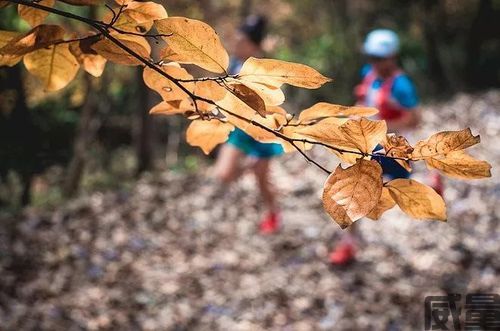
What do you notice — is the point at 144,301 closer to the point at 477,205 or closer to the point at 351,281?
the point at 351,281

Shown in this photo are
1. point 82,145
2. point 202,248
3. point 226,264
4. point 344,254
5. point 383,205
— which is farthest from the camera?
point 82,145

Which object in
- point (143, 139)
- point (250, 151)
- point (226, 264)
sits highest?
point (143, 139)

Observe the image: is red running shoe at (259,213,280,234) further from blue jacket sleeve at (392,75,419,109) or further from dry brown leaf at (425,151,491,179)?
dry brown leaf at (425,151,491,179)

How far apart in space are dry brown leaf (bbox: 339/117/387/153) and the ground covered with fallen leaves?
261 centimetres

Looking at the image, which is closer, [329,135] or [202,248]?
[329,135]

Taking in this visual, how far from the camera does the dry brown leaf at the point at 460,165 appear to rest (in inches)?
31.5

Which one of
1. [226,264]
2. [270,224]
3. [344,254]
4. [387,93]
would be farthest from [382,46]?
[226,264]

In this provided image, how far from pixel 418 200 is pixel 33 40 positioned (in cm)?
73

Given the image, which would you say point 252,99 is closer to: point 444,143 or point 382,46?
point 444,143

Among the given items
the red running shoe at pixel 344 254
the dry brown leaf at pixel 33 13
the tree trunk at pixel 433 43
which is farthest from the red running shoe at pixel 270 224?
the tree trunk at pixel 433 43

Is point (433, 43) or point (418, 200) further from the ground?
point (433, 43)

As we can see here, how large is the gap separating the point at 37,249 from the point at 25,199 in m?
1.69

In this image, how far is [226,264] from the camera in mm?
4051

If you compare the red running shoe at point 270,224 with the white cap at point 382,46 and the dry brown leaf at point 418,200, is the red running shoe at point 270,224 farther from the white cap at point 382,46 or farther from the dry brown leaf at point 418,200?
the dry brown leaf at point 418,200
